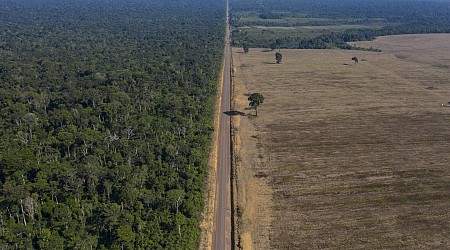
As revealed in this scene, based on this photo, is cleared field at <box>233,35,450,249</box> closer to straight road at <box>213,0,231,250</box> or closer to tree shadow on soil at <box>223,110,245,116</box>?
tree shadow on soil at <box>223,110,245,116</box>

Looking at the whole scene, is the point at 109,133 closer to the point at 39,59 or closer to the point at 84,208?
the point at 84,208

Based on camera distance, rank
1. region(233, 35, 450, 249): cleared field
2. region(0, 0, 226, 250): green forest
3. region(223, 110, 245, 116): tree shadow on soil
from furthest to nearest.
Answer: region(223, 110, 245, 116): tree shadow on soil
region(233, 35, 450, 249): cleared field
region(0, 0, 226, 250): green forest

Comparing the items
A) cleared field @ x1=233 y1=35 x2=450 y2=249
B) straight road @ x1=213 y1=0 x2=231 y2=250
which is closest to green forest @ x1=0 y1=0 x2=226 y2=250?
straight road @ x1=213 y1=0 x2=231 y2=250

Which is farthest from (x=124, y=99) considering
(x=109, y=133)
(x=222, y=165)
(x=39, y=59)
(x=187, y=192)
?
(x=39, y=59)

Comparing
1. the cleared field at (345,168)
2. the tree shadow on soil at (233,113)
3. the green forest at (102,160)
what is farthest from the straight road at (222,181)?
the green forest at (102,160)

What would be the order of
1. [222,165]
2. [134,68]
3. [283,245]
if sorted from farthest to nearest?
[134,68], [222,165], [283,245]

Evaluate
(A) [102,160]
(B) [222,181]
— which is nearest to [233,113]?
(B) [222,181]

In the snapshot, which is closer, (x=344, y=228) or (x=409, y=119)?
(x=344, y=228)

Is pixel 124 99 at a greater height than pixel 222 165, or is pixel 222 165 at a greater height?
pixel 124 99
